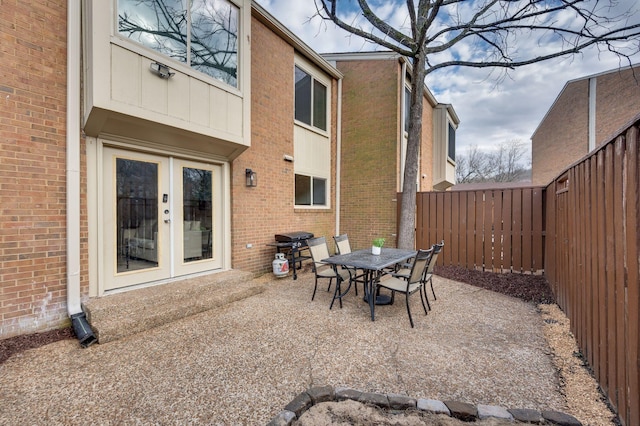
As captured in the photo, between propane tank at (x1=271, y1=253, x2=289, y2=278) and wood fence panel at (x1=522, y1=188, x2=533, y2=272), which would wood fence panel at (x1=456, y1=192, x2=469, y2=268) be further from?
propane tank at (x1=271, y1=253, x2=289, y2=278)

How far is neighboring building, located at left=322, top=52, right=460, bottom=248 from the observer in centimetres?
839

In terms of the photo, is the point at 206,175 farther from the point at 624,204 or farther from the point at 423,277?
the point at 624,204

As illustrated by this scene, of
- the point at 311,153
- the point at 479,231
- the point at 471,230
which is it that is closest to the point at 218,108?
the point at 311,153

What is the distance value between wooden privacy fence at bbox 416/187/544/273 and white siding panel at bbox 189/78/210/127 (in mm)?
6056

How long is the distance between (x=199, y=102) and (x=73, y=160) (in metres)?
1.94

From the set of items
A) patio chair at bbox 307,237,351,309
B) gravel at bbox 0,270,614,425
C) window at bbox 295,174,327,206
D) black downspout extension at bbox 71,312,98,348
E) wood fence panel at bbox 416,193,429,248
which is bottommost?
gravel at bbox 0,270,614,425

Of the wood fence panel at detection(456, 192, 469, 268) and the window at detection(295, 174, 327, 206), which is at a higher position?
the window at detection(295, 174, 327, 206)

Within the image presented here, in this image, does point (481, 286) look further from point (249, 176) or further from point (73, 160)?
point (73, 160)

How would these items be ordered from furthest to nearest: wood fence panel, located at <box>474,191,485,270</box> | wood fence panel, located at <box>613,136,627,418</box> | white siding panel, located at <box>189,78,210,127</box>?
wood fence panel, located at <box>474,191,485,270</box> < white siding panel, located at <box>189,78,210,127</box> < wood fence panel, located at <box>613,136,627,418</box>

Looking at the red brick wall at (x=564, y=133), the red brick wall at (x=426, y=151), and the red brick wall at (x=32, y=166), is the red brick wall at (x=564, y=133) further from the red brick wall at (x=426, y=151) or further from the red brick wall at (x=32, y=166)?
the red brick wall at (x=32, y=166)

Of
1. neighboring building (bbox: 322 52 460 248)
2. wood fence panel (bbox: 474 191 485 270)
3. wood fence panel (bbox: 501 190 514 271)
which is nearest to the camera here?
wood fence panel (bbox: 501 190 514 271)

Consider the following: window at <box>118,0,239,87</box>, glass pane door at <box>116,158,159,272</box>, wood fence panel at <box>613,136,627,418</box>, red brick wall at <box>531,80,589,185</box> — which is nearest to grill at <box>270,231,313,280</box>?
glass pane door at <box>116,158,159,272</box>

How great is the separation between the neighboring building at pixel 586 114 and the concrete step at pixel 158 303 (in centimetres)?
1338

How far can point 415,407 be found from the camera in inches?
83.2
